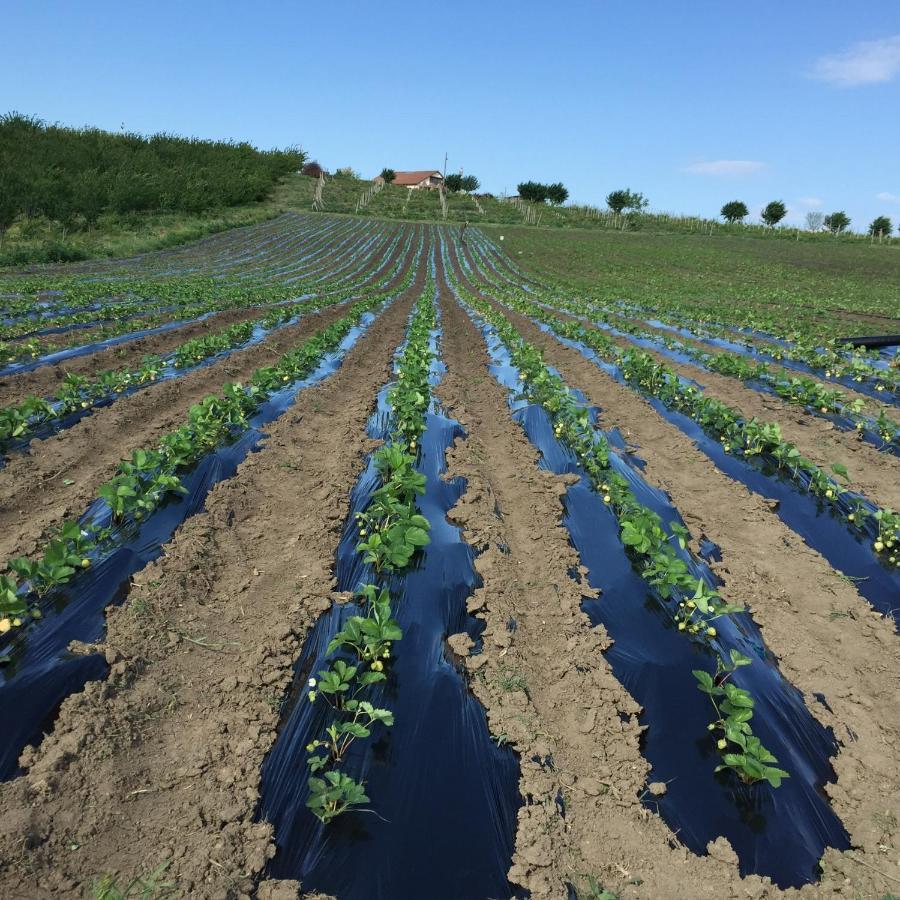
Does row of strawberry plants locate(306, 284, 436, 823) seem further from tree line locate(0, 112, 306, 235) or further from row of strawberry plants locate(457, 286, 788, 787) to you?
tree line locate(0, 112, 306, 235)

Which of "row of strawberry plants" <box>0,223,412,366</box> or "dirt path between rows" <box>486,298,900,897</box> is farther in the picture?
"row of strawberry plants" <box>0,223,412,366</box>

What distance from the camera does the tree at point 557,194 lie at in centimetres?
7300

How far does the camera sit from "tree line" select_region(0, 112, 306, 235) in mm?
31328

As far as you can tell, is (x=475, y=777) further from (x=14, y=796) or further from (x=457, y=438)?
(x=457, y=438)

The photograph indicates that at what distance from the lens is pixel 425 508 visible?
5816 millimetres

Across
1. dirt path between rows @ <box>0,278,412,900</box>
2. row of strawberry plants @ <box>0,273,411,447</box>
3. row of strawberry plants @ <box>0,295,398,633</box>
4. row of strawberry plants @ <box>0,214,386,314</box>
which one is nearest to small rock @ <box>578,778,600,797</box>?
dirt path between rows @ <box>0,278,412,900</box>

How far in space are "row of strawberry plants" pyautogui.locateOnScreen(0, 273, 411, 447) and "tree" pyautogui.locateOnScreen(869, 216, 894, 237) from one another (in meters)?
72.4

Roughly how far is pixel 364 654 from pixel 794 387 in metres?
9.18

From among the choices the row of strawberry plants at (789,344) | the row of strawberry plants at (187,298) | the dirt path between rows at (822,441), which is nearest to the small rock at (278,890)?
the dirt path between rows at (822,441)

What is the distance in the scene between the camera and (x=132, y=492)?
475 cm

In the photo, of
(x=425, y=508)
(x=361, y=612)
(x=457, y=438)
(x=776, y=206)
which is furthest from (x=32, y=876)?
(x=776, y=206)

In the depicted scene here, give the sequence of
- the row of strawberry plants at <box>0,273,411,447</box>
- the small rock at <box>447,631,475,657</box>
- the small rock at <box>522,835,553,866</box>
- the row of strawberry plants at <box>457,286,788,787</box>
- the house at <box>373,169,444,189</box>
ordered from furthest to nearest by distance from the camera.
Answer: the house at <box>373,169,444,189</box> → the row of strawberry plants at <box>0,273,411,447</box> → the small rock at <box>447,631,475,657</box> → the row of strawberry plants at <box>457,286,788,787</box> → the small rock at <box>522,835,553,866</box>

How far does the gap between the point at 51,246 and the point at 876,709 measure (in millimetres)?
33503

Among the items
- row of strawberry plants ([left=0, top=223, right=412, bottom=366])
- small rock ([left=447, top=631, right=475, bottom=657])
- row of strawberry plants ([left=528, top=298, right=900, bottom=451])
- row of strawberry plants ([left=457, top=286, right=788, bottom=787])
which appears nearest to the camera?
row of strawberry plants ([left=457, top=286, right=788, bottom=787])
